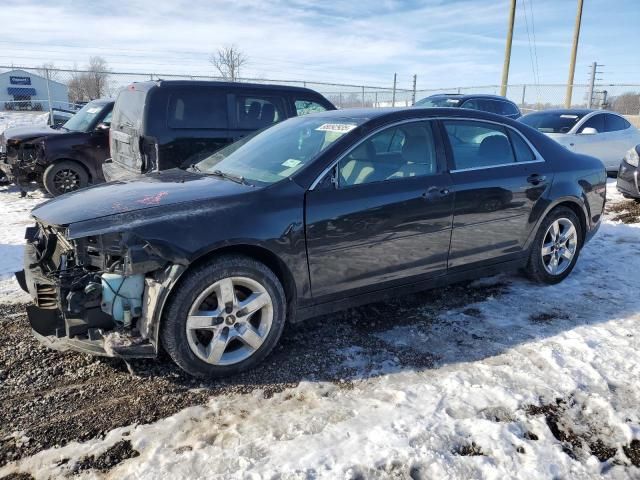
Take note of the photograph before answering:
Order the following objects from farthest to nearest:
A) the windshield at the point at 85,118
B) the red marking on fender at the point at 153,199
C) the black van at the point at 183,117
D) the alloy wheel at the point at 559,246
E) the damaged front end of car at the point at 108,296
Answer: the windshield at the point at 85,118
the black van at the point at 183,117
the alloy wheel at the point at 559,246
the red marking on fender at the point at 153,199
the damaged front end of car at the point at 108,296

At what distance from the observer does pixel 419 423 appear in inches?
111

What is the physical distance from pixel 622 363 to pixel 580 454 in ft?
3.83

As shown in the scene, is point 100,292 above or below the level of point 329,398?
above

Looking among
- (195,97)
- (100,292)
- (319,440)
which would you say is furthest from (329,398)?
(195,97)

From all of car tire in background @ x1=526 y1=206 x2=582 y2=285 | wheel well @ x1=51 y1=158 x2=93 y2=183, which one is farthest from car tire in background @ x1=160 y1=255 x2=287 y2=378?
wheel well @ x1=51 y1=158 x2=93 y2=183

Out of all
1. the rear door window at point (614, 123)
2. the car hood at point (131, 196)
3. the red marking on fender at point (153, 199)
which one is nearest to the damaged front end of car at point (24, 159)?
the car hood at point (131, 196)

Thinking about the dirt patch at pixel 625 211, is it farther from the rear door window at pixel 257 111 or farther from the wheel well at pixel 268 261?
the wheel well at pixel 268 261

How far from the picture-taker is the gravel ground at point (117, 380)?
2775 mm

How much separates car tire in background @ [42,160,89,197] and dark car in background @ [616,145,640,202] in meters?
9.11

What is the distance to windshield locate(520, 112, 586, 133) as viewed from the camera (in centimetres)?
1078

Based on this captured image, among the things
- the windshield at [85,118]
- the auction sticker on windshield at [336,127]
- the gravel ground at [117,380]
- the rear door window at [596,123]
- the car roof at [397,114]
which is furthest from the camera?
the rear door window at [596,123]

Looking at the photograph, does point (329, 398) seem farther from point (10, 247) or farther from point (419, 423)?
point (10, 247)

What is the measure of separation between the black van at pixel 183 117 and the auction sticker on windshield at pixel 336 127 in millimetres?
2511

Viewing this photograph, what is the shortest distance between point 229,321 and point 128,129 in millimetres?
4243
